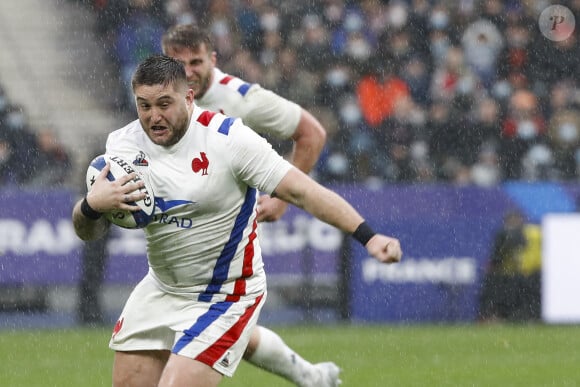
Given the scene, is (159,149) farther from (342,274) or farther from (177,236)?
(342,274)

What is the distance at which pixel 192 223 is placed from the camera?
18.2ft

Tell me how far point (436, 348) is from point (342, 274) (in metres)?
2.61

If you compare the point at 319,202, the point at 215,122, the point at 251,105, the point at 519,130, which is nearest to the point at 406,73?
the point at 519,130

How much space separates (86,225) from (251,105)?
2189mm

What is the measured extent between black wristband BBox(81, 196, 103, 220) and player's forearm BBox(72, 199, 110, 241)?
1.0 inches

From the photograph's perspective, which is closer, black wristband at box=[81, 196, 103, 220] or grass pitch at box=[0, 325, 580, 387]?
black wristband at box=[81, 196, 103, 220]

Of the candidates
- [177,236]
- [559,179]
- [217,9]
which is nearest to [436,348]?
[559,179]

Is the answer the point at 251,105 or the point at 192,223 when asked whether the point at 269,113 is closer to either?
the point at 251,105

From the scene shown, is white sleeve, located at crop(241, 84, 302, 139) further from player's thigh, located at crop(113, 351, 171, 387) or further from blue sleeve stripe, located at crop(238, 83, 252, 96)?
player's thigh, located at crop(113, 351, 171, 387)

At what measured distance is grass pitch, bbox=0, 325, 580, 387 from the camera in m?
8.83

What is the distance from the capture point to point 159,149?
5496 mm

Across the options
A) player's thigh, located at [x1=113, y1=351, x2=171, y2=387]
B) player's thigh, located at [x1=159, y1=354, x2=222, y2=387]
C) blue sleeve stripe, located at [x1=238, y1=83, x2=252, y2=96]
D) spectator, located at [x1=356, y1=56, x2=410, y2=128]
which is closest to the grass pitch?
blue sleeve stripe, located at [x1=238, y1=83, x2=252, y2=96]

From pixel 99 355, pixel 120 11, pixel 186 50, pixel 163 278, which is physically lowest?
pixel 99 355

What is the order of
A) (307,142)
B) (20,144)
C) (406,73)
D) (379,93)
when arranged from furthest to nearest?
(406,73)
(379,93)
(20,144)
(307,142)
